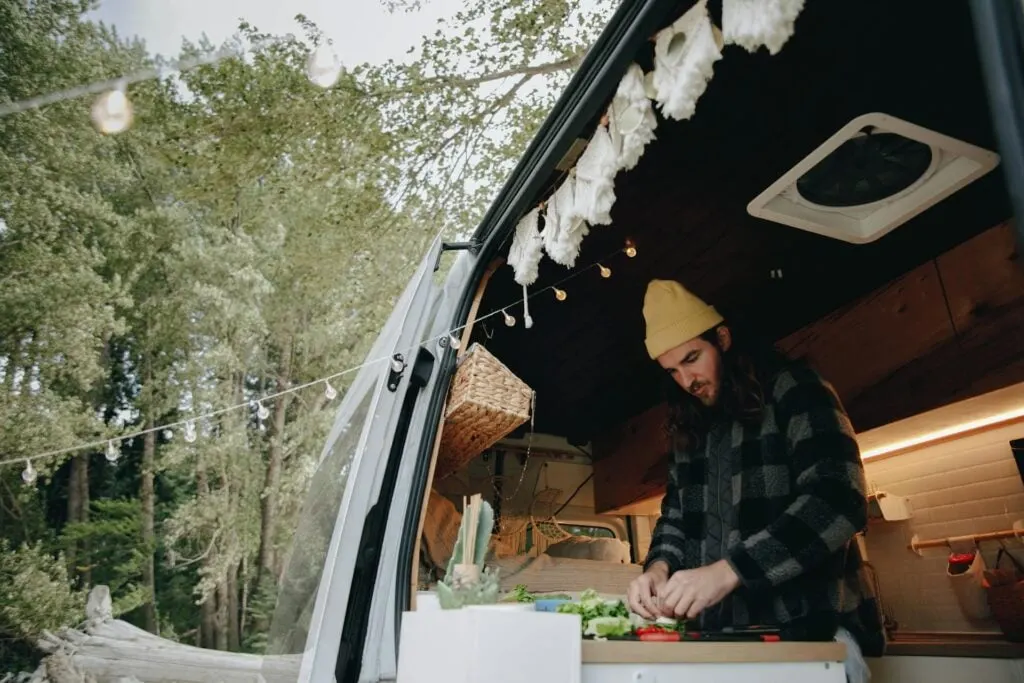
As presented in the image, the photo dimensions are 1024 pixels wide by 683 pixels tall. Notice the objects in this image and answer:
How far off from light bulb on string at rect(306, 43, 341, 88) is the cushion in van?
4906mm

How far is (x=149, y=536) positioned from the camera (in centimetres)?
1231

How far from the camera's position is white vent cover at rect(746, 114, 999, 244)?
1.90 metres

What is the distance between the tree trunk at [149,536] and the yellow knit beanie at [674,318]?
12.3 m

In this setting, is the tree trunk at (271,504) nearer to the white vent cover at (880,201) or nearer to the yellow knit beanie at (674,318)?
the yellow knit beanie at (674,318)

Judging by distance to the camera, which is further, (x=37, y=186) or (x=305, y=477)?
(x=305, y=477)

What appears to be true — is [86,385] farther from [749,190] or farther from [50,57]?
[749,190]

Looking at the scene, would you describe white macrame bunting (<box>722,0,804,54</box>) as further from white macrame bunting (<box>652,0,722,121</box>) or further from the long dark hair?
the long dark hair

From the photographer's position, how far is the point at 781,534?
1737mm

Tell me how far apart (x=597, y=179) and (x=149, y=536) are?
13.9 meters

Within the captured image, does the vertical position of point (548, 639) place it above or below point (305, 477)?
below

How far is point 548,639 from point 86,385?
12.0 metres

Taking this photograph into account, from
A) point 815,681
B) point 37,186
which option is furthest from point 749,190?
point 37,186

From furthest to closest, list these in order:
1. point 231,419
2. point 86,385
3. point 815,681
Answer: point 231,419
point 86,385
point 815,681

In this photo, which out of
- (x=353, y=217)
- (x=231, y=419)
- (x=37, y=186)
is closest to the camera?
(x=353, y=217)
